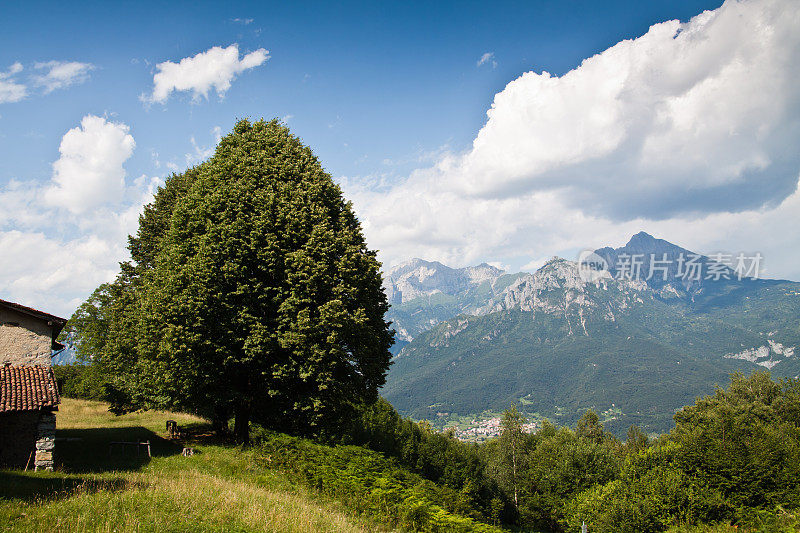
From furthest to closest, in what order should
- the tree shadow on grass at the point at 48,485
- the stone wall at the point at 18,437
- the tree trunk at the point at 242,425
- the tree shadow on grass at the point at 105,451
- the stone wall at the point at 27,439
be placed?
1. the tree trunk at the point at 242,425
2. the tree shadow on grass at the point at 105,451
3. the stone wall at the point at 18,437
4. the stone wall at the point at 27,439
5. the tree shadow on grass at the point at 48,485

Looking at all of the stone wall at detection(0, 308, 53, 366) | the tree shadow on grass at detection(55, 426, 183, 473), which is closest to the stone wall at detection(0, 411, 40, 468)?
the tree shadow on grass at detection(55, 426, 183, 473)

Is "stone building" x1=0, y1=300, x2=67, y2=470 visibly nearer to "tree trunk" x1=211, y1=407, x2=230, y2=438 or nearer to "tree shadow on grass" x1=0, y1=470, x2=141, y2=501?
"tree shadow on grass" x1=0, y1=470, x2=141, y2=501

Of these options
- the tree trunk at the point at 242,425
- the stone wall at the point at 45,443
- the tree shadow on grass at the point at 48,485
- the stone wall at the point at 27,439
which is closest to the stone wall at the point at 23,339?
the stone wall at the point at 27,439

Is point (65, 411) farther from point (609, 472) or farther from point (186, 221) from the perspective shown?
point (609, 472)

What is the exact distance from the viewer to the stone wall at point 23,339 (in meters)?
20.9

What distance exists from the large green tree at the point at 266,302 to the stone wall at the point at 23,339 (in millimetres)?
4507

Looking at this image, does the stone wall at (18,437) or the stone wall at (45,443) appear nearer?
the stone wall at (45,443)

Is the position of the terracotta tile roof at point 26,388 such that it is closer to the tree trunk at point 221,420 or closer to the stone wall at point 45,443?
the stone wall at point 45,443

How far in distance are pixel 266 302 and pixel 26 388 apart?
1174cm

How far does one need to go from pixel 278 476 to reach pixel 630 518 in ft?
142

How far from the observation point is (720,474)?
1644 inches

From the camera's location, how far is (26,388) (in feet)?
63.8

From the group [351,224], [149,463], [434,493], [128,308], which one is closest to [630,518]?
[434,493]

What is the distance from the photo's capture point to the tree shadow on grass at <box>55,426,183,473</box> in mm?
19828
